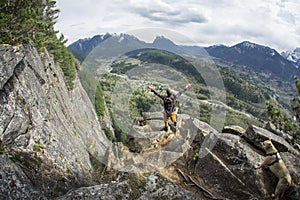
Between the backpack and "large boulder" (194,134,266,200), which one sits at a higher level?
the backpack

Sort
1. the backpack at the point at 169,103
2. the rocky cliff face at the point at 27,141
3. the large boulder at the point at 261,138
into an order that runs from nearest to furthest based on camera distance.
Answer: the rocky cliff face at the point at 27,141 → the large boulder at the point at 261,138 → the backpack at the point at 169,103

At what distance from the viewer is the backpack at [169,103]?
1806 centimetres

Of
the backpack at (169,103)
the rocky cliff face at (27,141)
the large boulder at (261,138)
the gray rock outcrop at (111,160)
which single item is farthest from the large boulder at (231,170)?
the rocky cliff face at (27,141)

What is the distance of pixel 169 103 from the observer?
59.8ft

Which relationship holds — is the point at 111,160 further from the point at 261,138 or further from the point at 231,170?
the point at 261,138

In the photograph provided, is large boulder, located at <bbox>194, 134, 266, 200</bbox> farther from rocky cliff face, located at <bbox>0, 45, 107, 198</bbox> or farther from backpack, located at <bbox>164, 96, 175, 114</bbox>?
rocky cliff face, located at <bbox>0, 45, 107, 198</bbox>

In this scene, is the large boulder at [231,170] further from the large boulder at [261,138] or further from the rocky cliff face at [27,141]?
the rocky cliff face at [27,141]

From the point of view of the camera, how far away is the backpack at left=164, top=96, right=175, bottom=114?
18062 millimetres

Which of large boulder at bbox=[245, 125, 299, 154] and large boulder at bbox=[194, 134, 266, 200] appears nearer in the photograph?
large boulder at bbox=[194, 134, 266, 200]

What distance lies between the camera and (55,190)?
10555 mm

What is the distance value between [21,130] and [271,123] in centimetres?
1814

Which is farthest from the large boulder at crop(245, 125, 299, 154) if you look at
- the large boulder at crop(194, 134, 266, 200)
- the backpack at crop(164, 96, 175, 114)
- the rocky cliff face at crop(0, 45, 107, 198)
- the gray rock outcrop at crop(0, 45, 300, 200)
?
the rocky cliff face at crop(0, 45, 107, 198)

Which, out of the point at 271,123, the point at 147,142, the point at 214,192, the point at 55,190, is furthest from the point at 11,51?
the point at 271,123

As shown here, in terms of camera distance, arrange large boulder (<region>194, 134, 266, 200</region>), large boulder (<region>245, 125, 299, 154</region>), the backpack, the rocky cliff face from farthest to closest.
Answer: the backpack
large boulder (<region>245, 125, 299, 154</region>)
large boulder (<region>194, 134, 266, 200</region>)
the rocky cliff face
